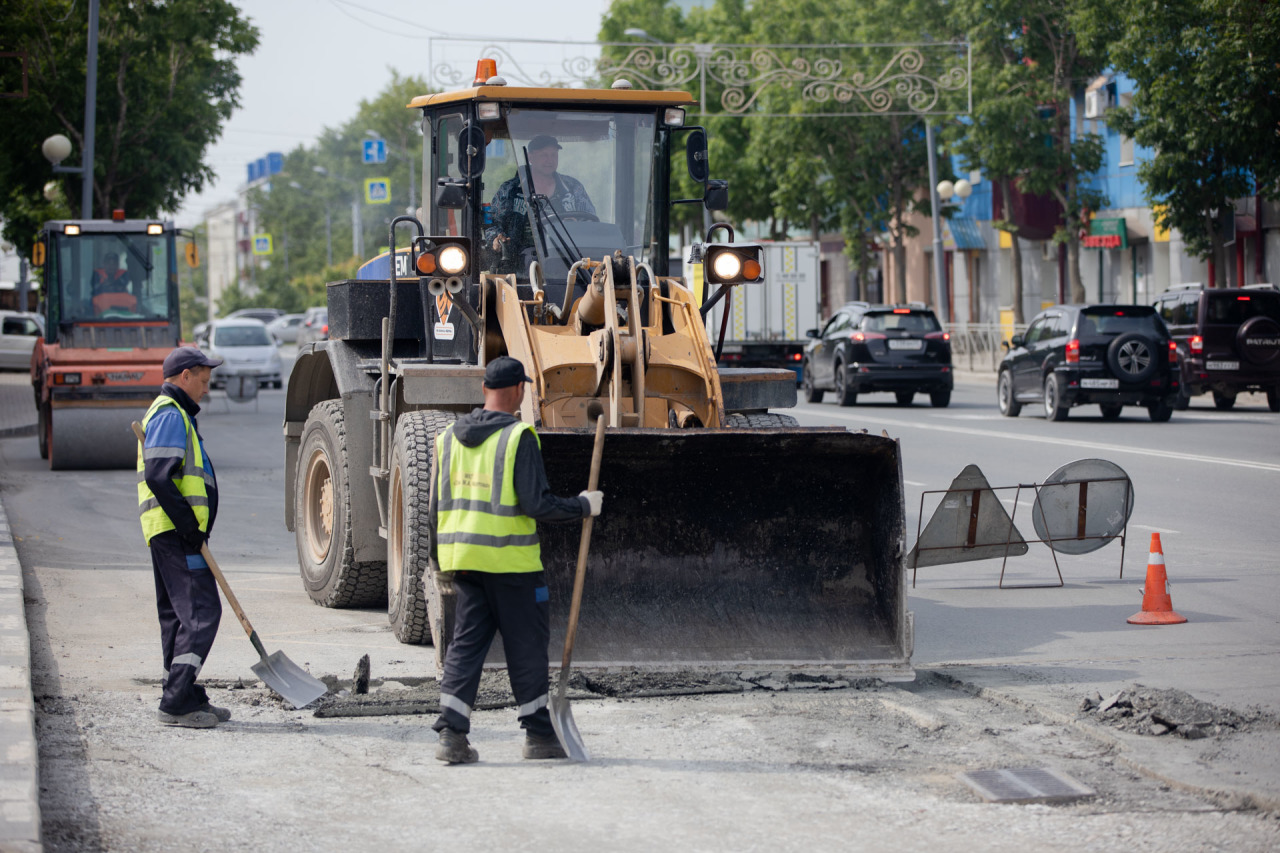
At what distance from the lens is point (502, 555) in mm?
6145

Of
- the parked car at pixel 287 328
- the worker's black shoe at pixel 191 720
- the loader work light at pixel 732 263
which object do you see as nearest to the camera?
the worker's black shoe at pixel 191 720

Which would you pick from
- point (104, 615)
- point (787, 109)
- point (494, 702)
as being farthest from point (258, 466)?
point (787, 109)

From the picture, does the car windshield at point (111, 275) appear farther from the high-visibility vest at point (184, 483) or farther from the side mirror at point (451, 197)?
the high-visibility vest at point (184, 483)

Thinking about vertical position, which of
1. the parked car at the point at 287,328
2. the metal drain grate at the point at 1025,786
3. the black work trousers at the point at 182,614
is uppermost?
the parked car at the point at 287,328

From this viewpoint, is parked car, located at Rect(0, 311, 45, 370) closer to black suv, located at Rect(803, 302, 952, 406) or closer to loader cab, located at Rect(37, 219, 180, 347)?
loader cab, located at Rect(37, 219, 180, 347)

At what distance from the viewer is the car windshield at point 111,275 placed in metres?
19.6

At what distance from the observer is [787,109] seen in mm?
44656

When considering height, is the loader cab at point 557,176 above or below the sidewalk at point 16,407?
above

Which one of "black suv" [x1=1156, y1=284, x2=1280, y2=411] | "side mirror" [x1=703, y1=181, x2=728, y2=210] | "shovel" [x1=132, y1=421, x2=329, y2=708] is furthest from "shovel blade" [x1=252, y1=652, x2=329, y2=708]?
"black suv" [x1=1156, y1=284, x2=1280, y2=411]

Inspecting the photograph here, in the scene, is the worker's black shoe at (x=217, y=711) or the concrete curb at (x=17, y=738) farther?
the worker's black shoe at (x=217, y=711)

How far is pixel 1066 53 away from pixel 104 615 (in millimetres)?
31323

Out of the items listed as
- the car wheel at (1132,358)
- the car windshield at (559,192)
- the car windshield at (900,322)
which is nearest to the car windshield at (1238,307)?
the car wheel at (1132,358)

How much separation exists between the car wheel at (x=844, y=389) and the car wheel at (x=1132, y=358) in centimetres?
508

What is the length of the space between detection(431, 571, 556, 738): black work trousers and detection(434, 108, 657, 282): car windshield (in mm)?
3044
